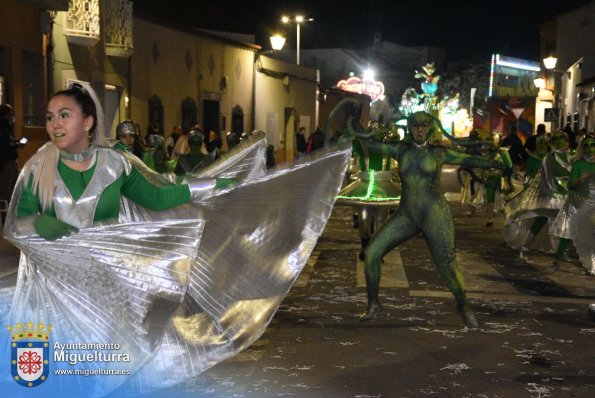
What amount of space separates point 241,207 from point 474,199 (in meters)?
13.8

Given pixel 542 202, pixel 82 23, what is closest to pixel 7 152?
pixel 82 23

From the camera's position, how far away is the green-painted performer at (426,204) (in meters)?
7.79

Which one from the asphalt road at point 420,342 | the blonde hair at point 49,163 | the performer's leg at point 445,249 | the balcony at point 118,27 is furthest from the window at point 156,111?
the blonde hair at point 49,163

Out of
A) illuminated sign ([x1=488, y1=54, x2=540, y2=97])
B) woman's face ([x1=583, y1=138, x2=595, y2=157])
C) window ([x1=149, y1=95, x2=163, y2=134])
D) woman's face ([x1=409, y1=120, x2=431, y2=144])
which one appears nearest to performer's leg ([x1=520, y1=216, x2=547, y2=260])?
woman's face ([x1=583, y1=138, x2=595, y2=157])

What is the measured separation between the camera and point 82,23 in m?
19.8

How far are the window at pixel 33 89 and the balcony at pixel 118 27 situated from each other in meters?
3.53

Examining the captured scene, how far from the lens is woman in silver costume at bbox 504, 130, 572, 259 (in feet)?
39.9

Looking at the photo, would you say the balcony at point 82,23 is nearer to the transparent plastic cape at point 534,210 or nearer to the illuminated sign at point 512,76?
the transparent plastic cape at point 534,210

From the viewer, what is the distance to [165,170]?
1188 cm

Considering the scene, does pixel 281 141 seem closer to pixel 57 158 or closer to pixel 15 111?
pixel 15 111

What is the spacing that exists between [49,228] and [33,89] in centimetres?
1476

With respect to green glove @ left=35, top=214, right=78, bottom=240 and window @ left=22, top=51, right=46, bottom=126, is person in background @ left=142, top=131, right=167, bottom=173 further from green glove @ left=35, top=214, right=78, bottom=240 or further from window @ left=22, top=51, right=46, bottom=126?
green glove @ left=35, top=214, right=78, bottom=240

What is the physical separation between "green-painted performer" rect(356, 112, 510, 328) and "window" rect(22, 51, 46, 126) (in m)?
11.8

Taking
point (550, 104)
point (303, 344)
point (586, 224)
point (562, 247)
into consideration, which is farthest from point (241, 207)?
point (550, 104)
